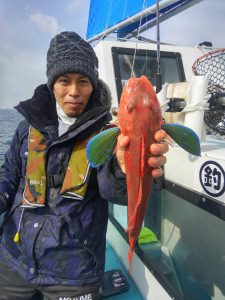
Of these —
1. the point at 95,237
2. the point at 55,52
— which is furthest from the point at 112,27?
the point at 95,237

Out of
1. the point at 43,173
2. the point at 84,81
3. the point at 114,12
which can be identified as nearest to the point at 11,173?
the point at 43,173

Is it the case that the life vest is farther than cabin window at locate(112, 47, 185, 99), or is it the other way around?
cabin window at locate(112, 47, 185, 99)

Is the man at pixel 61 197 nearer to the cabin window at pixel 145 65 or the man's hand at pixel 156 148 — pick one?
the man's hand at pixel 156 148

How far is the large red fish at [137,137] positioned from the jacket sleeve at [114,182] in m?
0.24

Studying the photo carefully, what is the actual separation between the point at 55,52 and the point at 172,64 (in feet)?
8.50

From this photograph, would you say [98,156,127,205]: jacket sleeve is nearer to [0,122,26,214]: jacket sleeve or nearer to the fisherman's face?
the fisherman's face

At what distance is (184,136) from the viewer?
1383 mm

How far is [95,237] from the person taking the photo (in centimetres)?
207

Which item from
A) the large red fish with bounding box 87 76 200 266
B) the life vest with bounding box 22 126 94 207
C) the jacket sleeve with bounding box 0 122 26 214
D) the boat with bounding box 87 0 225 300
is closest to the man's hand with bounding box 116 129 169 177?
the large red fish with bounding box 87 76 200 266

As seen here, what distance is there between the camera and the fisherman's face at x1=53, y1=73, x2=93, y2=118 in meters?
2.10

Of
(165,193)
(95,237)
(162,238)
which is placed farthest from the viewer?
(162,238)

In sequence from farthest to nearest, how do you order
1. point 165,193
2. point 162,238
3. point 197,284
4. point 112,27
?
1. point 112,27
2. point 162,238
3. point 165,193
4. point 197,284

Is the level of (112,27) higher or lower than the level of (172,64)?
higher

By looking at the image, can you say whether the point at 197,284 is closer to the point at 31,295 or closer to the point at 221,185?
the point at 221,185
